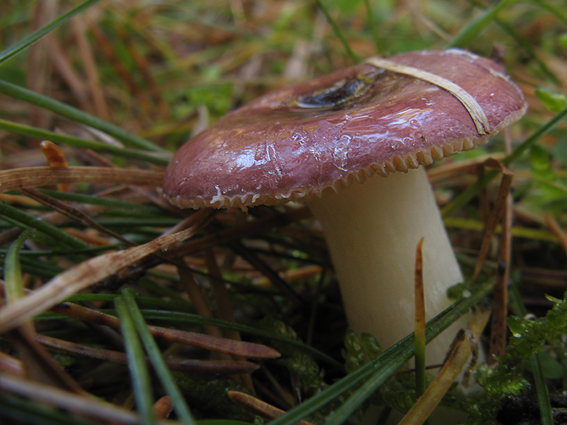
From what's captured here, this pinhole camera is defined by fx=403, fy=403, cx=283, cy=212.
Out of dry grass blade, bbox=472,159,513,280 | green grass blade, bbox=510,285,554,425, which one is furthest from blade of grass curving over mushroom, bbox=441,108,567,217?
green grass blade, bbox=510,285,554,425

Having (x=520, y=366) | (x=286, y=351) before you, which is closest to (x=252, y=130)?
(x=286, y=351)

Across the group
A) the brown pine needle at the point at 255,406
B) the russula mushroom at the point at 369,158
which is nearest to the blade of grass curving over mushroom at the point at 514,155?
the russula mushroom at the point at 369,158

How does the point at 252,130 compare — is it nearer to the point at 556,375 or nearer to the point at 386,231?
the point at 386,231

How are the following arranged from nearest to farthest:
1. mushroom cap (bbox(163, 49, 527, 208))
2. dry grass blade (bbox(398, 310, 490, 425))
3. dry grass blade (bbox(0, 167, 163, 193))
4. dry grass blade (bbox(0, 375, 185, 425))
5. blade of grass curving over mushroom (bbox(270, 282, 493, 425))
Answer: dry grass blade (bbox(0, 375, 185, 425)), blade of grass curving over mushroom (bbox(270, 282, 493, 425)), mushroom cap (bbox(163, 49, 527, 208)), dry grass blade (bbox(398, 310, 490, 425)), dry grass blade (bbox(0, 167, 163, 193))

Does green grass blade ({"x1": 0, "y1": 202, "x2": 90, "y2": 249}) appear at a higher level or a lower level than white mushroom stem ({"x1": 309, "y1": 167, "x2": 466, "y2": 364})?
higher

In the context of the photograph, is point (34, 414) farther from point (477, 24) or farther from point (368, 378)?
point (477, 24)

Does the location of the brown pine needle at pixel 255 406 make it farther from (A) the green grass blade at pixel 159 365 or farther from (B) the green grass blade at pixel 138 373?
(B) the green grass blade at pixel 138 373

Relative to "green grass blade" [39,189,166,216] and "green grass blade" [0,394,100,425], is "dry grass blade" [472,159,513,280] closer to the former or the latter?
"green grass blade" [39,189,166,216]
